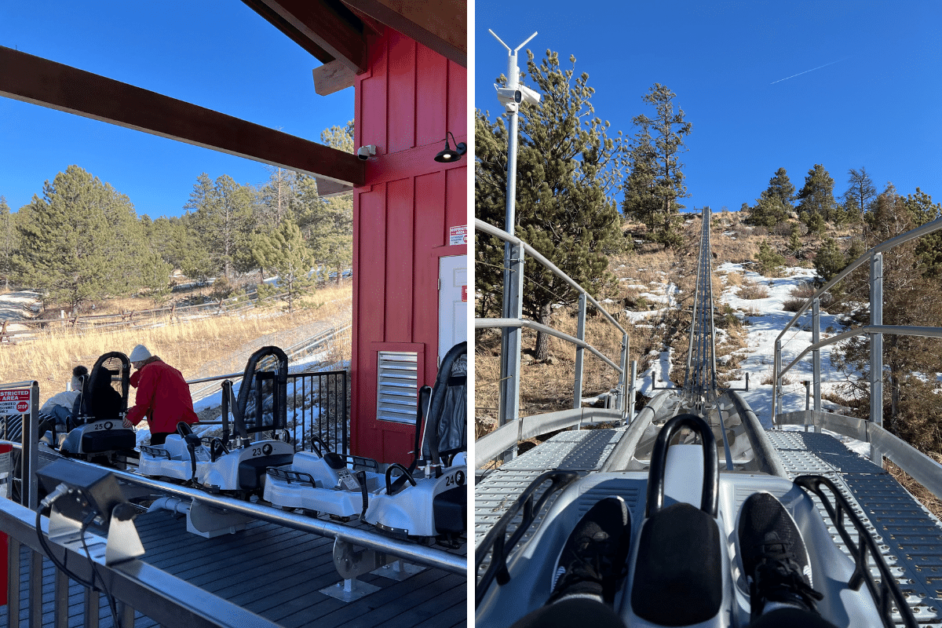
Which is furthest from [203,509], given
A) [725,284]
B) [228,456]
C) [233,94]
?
[725,284]

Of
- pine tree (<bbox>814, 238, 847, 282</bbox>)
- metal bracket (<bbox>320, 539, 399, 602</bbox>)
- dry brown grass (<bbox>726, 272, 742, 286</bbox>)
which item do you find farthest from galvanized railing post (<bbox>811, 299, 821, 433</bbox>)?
dry brown grass (<bbox>726, 272, 742, 286</bbox>)

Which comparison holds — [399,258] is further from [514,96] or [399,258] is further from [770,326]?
[770,326]

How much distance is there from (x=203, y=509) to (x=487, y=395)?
85.2 inches

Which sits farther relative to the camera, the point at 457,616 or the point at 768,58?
the point at 457,616

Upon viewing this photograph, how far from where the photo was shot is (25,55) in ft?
7.28

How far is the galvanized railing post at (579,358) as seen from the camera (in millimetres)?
982

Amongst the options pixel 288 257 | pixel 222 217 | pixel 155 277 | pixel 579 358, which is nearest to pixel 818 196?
pixel 288 257

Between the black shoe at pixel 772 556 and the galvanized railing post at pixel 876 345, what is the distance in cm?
110

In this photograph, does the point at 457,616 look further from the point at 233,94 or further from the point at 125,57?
the point at 125,57

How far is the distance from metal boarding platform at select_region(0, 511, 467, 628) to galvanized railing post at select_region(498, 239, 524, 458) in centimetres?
133

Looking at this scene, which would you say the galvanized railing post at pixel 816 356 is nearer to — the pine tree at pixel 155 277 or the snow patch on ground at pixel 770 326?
the snow patch on ground at pixel 770 326

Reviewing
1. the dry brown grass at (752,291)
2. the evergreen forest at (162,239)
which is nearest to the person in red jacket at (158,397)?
the evergreen forest at (162,239)

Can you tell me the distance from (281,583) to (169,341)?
25.5 ft

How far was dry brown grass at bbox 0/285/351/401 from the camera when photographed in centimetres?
788
